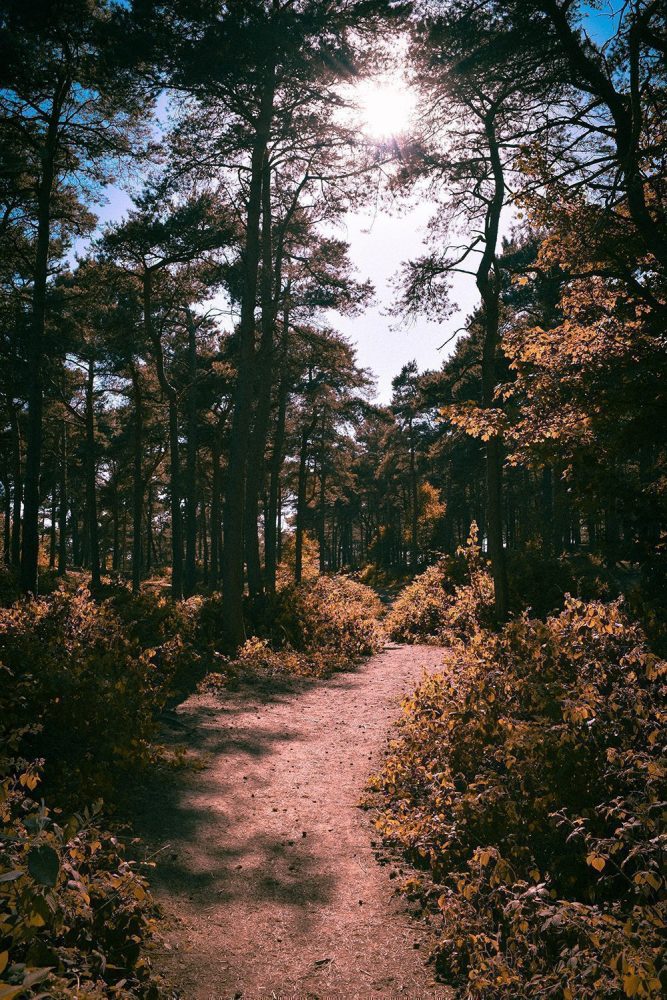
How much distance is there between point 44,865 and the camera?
227 centimetres

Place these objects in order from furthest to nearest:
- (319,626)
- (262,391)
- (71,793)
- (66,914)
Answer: (262,391) < (319,626) < (71,793) < (66,914)

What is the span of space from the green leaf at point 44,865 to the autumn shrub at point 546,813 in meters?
2.25

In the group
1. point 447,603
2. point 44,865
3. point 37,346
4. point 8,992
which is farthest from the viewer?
point 447,603

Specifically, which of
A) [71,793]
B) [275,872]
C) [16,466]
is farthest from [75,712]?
[16,466]

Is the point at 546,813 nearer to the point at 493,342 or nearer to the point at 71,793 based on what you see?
the point at 71,793

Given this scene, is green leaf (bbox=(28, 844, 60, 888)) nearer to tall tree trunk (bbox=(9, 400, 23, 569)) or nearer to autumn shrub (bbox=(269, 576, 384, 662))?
autumn shrub (bbox=(269, 576, 384, 662))

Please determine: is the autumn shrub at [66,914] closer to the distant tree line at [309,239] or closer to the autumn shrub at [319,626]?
the distant tree line at [309,239]

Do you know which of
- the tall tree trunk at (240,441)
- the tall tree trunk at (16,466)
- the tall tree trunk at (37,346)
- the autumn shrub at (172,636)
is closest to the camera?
the autumn shrub at (172,636)

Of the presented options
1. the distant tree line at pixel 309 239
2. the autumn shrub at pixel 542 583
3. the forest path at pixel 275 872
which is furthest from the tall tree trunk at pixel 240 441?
the autumn shrub at pixel 542 583

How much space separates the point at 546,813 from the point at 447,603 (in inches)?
552

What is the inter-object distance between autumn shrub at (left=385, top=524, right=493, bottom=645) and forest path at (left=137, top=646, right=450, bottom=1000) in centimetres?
702

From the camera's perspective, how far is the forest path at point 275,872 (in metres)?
3.62

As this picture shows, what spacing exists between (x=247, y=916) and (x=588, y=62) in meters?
9.77

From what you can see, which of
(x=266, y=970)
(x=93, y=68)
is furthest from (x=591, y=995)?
(x=93, y=68)
